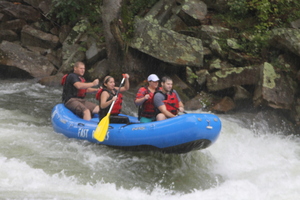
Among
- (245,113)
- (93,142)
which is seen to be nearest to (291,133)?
(245,113)

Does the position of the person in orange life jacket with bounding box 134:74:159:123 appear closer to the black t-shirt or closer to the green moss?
the black t-shirt

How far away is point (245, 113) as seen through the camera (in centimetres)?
780

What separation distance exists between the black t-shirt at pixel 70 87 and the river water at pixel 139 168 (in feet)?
2.30

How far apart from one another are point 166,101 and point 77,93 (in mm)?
1867

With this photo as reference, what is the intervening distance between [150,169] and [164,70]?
465 centimetres

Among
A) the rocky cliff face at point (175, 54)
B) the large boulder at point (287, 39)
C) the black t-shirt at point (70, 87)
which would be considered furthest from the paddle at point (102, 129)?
the large boulder at point (287, 39)

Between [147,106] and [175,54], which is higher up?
[147,106]

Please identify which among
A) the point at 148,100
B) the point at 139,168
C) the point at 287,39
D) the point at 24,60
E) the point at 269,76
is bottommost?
the point at 24,60

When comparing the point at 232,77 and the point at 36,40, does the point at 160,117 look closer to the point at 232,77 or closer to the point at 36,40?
the point at 232,77

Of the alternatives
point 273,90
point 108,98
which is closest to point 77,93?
point 108,98

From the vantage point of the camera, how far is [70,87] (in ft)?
20.2

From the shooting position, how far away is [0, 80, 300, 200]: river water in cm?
402

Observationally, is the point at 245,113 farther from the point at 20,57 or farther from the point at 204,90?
the point at 20,57

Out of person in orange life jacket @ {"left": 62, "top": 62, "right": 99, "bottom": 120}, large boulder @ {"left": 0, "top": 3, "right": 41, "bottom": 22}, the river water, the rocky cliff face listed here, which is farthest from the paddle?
large boulder @ {"left": 0, "top": 3, "right": 41, "bottom": 22}
